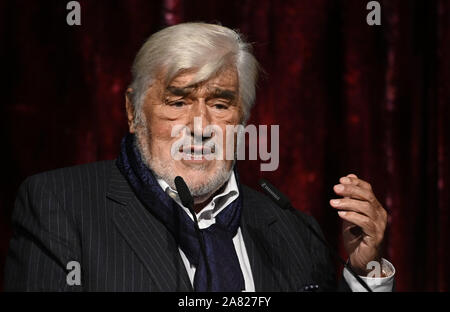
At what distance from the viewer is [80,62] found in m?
2.33

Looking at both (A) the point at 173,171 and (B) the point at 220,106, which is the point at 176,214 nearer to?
(A) the point at 173,171

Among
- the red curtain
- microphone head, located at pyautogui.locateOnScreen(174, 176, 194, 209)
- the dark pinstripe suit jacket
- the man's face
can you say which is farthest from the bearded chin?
the red curtain

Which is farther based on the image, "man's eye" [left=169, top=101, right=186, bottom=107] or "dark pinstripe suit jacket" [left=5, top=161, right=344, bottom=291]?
"man's eye" [left=169, top=101, right=186, bottom=107]

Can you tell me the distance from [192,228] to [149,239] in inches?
5.7

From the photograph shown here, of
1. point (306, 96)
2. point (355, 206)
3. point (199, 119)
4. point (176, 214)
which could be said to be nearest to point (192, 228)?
point (176, 214)

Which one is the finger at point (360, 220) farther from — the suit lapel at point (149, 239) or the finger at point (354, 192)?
the suit lapel at point (149, 239)

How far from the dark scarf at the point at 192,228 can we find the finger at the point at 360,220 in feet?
1.23

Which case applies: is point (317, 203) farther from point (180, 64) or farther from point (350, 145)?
point (180, 64)

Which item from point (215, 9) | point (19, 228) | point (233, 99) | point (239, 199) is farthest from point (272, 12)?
point (19, 228)

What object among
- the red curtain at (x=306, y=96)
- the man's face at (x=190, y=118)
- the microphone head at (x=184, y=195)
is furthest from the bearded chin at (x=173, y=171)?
the red curtain at (x=306, y=96)

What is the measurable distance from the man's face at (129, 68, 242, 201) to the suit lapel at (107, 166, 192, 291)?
0.14 meters

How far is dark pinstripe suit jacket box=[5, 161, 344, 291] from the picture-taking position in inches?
61.9

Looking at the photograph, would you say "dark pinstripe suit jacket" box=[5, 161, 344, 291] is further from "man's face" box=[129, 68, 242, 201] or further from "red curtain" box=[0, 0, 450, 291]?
"red curtain" box=[0, 0, 450, 291]

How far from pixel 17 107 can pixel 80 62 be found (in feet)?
0.95
